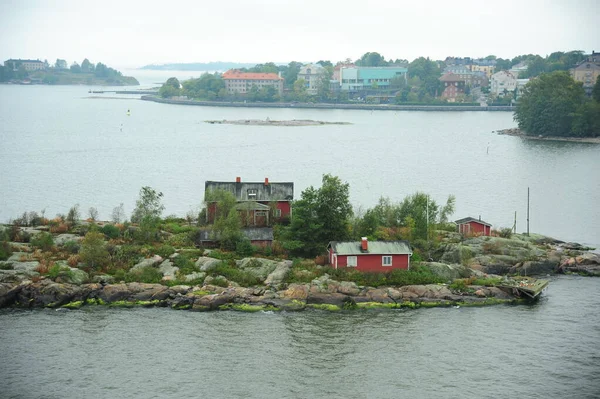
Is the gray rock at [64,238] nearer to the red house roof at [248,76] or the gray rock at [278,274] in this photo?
the gray rock at [278,274]

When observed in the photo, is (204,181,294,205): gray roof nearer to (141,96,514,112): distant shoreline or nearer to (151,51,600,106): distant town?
(141,96,514,112): distant shoreline

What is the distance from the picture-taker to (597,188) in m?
56.6

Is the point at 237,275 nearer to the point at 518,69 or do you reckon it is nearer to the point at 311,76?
the point at 311,76

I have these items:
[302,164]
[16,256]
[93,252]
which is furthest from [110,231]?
[302,164]

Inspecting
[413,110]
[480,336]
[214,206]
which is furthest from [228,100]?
[480,336]

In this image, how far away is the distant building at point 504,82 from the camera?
508 feet

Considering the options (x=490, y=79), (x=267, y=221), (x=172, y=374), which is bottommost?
(x=172, y=374)

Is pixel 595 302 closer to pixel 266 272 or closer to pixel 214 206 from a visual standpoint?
pixel 266 272

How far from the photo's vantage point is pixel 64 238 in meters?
33.5

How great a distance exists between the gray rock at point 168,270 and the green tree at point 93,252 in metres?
2.26

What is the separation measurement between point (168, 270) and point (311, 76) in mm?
141929

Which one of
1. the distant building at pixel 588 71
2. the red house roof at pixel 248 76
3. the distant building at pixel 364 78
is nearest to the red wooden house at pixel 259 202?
the distant building at pixel 588 71

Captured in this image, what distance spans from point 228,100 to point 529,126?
251 ft

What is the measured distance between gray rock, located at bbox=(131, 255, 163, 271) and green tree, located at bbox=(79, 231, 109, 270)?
4.28ft
